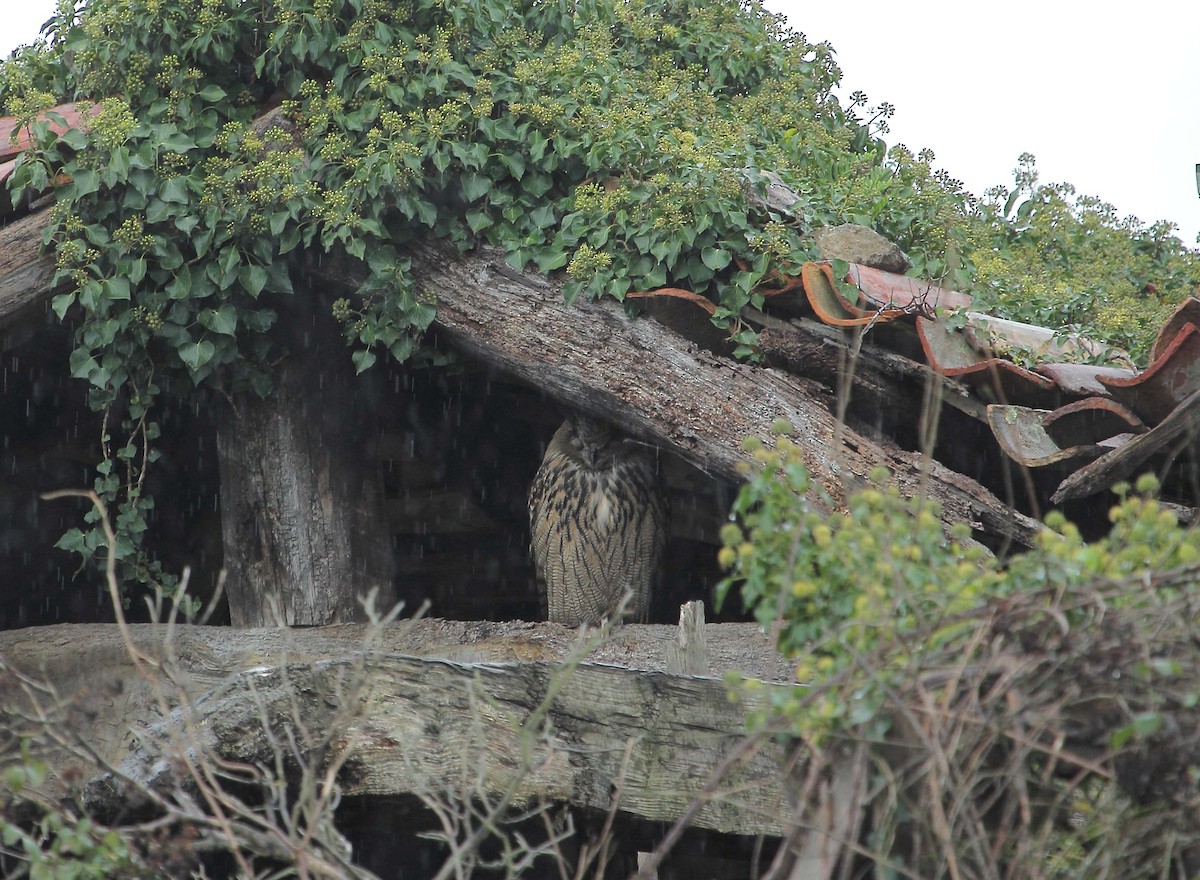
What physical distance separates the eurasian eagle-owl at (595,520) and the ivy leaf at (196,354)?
143 centimetres

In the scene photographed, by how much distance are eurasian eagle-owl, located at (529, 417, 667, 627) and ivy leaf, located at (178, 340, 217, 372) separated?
143cm

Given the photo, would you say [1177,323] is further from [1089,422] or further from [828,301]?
[828,301]

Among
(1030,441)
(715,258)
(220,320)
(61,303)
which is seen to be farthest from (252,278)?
(1030,441)

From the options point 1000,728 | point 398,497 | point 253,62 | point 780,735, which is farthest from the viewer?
point 398,497

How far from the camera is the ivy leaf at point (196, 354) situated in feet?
15.1

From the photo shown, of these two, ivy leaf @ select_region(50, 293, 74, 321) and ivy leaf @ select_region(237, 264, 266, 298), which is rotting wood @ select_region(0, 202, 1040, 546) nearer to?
ivy leaf @ select_region(50, 293, 74, 321)

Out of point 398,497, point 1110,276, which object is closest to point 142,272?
point 398,497

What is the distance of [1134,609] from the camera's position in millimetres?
2064

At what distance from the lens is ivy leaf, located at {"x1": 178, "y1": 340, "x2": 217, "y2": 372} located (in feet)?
15.1

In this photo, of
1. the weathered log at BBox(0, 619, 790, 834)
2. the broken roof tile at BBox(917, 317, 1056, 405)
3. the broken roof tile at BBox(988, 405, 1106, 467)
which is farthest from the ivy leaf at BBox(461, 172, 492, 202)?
the broken roof tile at BBox(988, 405, 1106, 467)

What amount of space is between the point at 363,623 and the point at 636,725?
4.78 feet

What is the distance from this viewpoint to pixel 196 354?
461cm

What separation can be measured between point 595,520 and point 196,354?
1.70 m

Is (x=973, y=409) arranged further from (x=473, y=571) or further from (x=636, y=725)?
(x=473, y=571)
